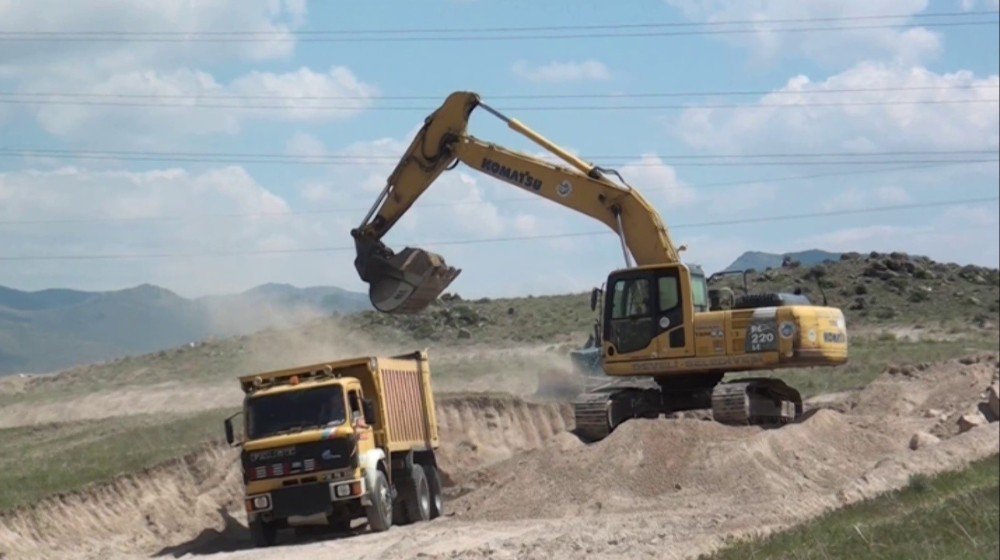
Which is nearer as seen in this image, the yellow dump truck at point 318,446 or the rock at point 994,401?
the yellow dump truck at point 318,446

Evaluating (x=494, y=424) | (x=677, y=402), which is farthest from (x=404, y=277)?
(x=494, y=424)

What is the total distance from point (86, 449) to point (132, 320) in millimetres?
48753

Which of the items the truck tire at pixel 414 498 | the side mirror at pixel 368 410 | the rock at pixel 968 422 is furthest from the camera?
the rock at pixel 968 422

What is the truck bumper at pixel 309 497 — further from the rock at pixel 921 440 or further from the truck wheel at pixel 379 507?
the rock at pixel 921 440

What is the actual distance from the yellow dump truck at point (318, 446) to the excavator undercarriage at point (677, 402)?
16.7ft

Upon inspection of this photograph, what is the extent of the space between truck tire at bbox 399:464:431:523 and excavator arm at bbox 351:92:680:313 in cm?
422

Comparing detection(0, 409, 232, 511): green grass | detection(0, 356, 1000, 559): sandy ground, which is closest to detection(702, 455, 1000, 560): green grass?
detection(0, 356, 1000, 559): sandy ground

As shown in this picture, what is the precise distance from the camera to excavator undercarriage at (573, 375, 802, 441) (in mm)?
28031

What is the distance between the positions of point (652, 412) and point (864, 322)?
39.1 metres

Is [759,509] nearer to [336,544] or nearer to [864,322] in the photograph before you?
[336,544]

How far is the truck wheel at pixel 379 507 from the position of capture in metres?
22.8

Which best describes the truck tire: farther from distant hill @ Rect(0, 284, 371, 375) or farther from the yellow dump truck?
distant hill @ Rect(0, 284, 371, 375)

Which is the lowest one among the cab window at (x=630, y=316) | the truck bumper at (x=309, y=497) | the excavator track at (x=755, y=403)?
the truck bumper at (x=309, y=497)

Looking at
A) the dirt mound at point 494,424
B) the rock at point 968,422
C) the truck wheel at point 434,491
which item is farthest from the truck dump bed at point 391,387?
the rock at point 968,422
